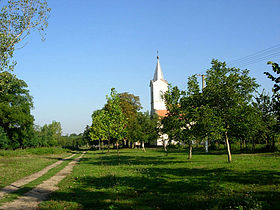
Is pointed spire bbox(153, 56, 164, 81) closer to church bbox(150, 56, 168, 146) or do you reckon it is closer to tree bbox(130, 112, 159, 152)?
church bbox(150, 56, 168, 146)

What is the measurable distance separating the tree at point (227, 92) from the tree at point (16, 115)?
4669cm

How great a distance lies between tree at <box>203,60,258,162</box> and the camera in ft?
69.4

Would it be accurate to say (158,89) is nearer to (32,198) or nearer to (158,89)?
(158,89)

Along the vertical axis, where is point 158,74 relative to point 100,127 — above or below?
above

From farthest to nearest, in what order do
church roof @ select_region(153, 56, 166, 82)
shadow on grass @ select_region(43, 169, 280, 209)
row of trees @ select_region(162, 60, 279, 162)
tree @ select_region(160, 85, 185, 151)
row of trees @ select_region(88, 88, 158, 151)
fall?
1. church roof @ select_region(153, 56, 166, 82)
2. tree @ select_region(160, 85, 185, 151)
3. row of trees @ select_region(88, 88, 158, 151)
4. row of trees @ select_region(162, 60, 279, 162)
5. shadow on grass @ select_region(43, 169, 280, 209)

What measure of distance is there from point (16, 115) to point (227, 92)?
158 ft

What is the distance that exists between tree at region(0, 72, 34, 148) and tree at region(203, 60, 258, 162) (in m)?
46.7

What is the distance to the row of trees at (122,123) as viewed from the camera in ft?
76.3

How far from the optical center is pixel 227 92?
21.2 m

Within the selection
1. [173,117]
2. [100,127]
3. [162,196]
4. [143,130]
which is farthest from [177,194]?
[143,130]

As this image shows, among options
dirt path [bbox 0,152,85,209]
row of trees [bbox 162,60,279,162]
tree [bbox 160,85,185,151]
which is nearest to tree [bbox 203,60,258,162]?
A: row of trees [bbox 162,60,279,162]

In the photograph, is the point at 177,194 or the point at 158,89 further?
the point at 158,89

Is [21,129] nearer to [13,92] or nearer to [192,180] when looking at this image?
[13,92]

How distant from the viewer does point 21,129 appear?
5897 cm
